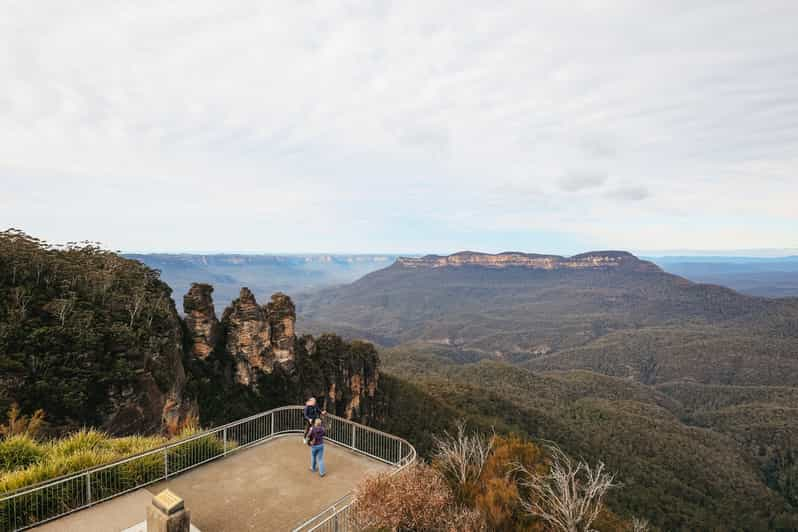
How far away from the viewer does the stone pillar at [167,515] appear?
20.8 ft

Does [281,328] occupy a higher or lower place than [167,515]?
lower

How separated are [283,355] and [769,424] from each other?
10251 centimetres

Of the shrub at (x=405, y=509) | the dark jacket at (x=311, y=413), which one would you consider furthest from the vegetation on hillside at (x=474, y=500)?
the dark jacket at (x=311, y=413)

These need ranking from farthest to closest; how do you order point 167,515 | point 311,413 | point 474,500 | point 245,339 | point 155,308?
1. point 245,339
2. point 155,308
3. point 311,413
4. point 474,500
5. point 167,515

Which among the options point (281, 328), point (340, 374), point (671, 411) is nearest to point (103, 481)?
point (281, 328)

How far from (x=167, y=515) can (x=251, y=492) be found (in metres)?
3.73

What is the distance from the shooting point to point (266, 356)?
38.5 m

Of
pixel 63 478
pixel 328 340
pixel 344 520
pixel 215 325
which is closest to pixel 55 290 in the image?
pixel 215 325

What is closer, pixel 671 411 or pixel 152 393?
pixel 152 393

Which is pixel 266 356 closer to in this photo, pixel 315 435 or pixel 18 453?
pixel 18 453

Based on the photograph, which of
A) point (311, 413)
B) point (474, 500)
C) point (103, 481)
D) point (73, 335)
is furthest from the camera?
point (73, 335)

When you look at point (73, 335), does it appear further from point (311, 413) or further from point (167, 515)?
point (167, 515)

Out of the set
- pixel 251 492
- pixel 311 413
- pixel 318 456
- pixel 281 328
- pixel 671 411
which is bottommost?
pixel 671 411

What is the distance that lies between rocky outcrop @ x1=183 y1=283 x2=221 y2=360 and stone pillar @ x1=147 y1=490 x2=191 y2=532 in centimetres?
2905
